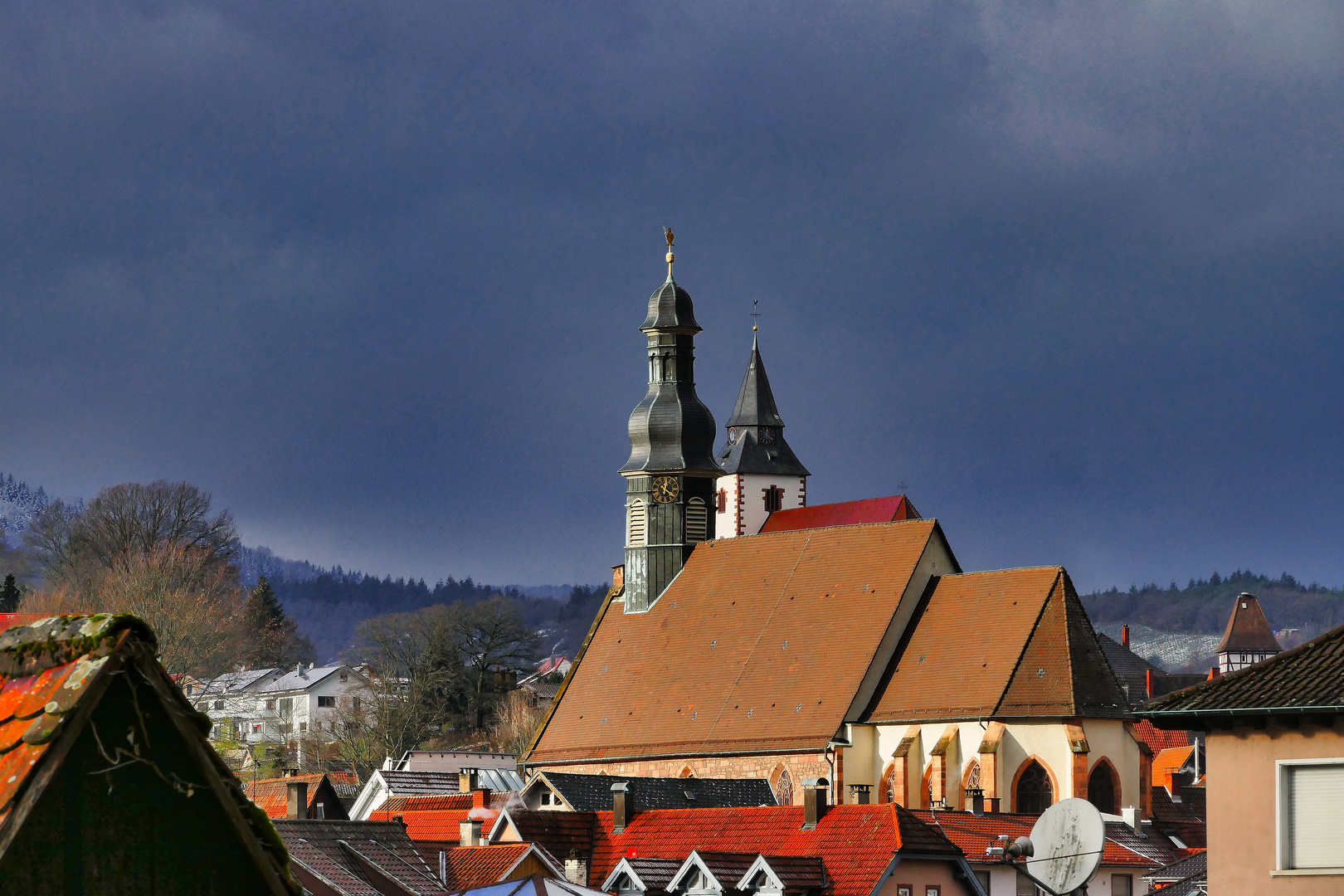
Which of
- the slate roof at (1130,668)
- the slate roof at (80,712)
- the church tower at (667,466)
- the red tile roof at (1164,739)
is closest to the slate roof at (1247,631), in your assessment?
the slate roof at (1130,668)

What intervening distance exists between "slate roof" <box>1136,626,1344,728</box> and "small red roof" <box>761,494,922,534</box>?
81577 mm

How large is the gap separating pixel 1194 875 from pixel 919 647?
2017 centimetres

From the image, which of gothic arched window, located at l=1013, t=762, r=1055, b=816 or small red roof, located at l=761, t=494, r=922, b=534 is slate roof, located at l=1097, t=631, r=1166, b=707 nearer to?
small red roof, located at l=761, t=494, r=922, b=534

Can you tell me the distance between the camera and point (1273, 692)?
18.3m

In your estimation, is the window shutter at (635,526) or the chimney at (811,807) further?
the window shutter at (635,526)

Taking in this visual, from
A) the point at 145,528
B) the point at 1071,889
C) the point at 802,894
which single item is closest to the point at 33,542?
the point at 145,528

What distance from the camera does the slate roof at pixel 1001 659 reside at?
53.2 m

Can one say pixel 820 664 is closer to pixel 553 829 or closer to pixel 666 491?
pixel 666 491

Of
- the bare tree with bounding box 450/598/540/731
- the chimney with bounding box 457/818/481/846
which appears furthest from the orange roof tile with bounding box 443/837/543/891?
the bare tree with bounding box 450/598/540/731

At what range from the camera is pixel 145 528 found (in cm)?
11881

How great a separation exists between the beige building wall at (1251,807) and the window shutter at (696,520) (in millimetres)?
48442

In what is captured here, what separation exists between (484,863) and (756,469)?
80659 millimetres

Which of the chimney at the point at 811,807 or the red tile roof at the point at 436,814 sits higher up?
the chimney at the point at 811,807

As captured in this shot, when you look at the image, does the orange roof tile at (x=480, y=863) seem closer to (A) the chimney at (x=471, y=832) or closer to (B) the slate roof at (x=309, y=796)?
(A) the chimney at (x=471, y=832)
